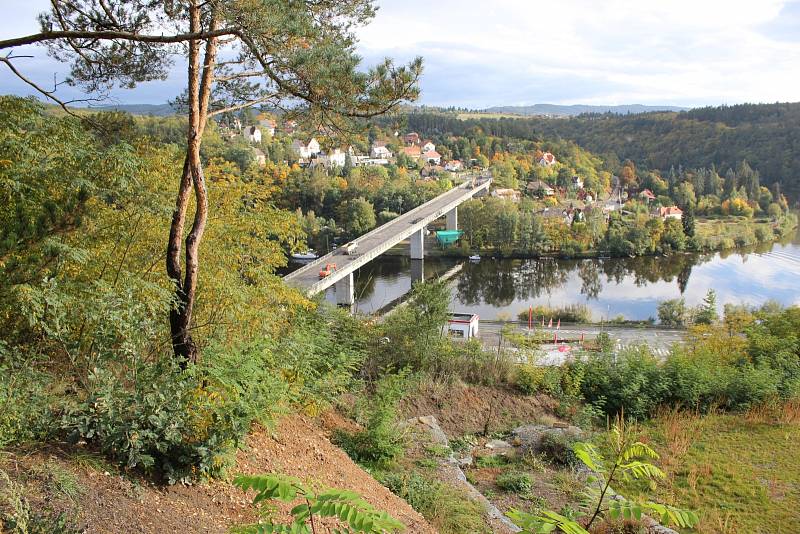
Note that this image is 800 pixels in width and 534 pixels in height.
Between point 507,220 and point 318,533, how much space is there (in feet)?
130

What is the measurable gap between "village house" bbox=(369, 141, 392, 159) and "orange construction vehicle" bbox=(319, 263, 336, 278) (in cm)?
4287

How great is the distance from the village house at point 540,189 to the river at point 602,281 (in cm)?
2239

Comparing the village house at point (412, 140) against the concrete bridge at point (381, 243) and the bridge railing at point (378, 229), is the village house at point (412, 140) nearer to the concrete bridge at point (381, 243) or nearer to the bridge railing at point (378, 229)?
the bridge railing at point (378, 229)

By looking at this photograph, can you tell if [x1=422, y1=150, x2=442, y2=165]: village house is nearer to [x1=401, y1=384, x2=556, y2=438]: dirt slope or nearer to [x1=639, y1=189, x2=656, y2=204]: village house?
[x1=639, y1=189, x2=656, y2=204]: village house

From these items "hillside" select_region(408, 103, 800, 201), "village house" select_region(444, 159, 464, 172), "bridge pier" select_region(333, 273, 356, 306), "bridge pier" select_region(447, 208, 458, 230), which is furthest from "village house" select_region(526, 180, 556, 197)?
"bridge pier" select_region(333, 273, 356, 306)

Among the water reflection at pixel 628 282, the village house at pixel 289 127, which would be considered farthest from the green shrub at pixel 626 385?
the water reflection at pixel 628 282

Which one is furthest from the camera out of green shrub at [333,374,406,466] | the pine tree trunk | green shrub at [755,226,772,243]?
green shrub at [755,226,772,243]

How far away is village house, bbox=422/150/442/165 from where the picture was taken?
242 feet

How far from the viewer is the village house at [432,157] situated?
7364 centimetres

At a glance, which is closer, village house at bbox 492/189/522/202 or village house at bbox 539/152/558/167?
village house at bbox 492/189/522/202

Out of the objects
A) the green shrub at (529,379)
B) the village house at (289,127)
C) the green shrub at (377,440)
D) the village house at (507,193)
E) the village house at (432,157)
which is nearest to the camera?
the green shrub at (377,440)

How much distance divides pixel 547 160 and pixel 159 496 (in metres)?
76.0

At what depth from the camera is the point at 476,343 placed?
990 centimetres

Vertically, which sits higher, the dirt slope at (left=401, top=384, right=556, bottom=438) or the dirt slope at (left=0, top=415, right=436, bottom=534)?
the dirt slope at (left=0, top=415, right=436, bottom=534)
